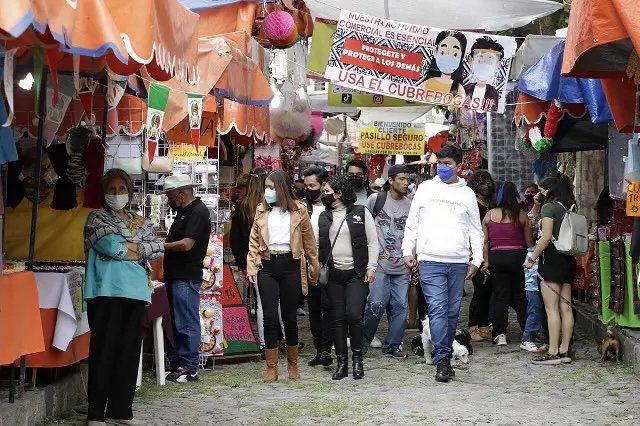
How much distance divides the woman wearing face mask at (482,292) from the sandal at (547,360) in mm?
1735

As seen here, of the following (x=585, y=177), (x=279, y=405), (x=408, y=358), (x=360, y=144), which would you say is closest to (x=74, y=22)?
(x=279, y=405)

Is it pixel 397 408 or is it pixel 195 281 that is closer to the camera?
pixel 397 408

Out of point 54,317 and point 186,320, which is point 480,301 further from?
point 54,317

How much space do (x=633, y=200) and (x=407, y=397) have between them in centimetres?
276

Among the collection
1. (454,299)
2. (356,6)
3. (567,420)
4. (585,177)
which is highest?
(356,6)

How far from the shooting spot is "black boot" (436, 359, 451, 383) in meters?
10.6

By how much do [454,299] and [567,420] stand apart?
7.61ft

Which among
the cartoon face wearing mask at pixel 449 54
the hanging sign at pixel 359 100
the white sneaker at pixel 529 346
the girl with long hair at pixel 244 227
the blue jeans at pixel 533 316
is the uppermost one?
the hanging sign at pixel 359 100

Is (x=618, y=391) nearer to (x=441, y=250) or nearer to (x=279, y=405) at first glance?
(x=441, y=250)

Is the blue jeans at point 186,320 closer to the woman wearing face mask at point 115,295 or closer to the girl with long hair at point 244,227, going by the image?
the girl with long hair at point 244,227

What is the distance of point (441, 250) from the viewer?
10523 mm

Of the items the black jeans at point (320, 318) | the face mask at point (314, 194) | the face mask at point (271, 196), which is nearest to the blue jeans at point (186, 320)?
the face mask at point (271, 196)

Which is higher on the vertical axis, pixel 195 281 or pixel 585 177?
pixel 585 177

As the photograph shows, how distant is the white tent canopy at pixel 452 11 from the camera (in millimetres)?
13820
